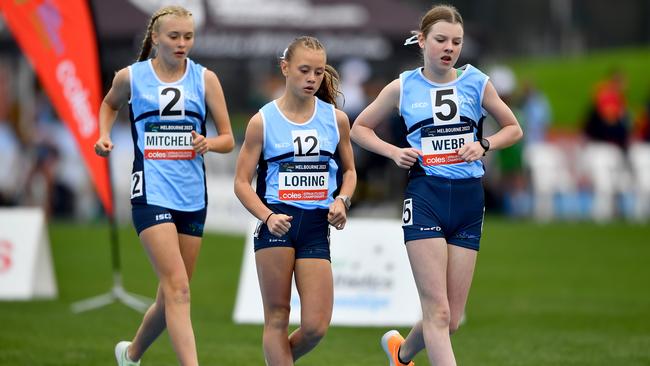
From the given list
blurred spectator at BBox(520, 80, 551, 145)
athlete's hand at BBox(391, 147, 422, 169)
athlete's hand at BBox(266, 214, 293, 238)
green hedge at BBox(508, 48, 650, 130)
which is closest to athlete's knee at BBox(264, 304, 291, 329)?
athlete's hand at BBox(266, 214, 293, 238)

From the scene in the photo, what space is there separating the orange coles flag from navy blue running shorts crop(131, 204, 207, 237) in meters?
3.92

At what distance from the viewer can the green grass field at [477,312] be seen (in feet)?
33.1

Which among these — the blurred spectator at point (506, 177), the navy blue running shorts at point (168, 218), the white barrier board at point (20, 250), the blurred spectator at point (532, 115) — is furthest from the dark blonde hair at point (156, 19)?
the blurred spectator at point (532, 115)

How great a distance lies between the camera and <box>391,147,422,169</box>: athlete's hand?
7590 millimetres

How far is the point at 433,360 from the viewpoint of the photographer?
759 centimetres

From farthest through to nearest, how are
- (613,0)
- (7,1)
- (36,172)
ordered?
(613,0)
(36,172)
(7,1)

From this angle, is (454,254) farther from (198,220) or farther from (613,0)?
(613,0)

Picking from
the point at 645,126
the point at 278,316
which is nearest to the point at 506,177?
the point at 645,126

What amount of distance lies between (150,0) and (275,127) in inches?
517

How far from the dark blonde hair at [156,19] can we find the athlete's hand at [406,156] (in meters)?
1.68

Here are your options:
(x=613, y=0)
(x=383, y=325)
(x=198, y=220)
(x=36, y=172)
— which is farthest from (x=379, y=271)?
(x=613, y=0)

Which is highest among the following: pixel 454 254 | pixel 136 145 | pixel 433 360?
pixel 136 145

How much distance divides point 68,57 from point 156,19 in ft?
13.0

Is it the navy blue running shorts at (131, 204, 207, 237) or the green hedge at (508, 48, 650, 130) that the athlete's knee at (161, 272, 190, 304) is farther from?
the green hedge at (508, 48, 650, 130)
